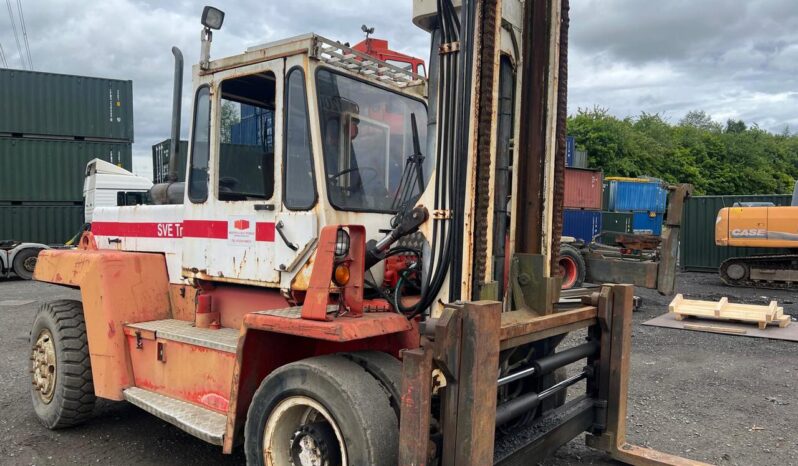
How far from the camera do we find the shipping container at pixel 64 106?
1911 cm

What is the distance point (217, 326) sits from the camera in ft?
13.8

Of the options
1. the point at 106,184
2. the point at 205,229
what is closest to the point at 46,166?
the point at 106,184

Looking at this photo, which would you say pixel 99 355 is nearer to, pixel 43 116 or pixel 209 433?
pixel 209 433

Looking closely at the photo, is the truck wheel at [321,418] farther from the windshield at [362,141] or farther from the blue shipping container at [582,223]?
the blue shipping container at [582,223]

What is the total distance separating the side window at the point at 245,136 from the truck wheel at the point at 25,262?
1557 centimetres

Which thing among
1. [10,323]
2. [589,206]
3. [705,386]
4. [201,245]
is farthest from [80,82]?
[705,386]

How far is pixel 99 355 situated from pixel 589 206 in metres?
19.0

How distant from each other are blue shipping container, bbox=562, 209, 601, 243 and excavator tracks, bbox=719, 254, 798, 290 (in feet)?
16.3

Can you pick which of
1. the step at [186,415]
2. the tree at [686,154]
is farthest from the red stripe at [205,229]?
the tree at [686,154]

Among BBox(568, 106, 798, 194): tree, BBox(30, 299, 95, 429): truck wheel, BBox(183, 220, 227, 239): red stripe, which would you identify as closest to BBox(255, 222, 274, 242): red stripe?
BBox(183, 220, 227, 239): red stripe

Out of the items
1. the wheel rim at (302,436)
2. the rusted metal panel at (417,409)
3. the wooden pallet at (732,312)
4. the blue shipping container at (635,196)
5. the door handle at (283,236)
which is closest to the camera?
the rusted metal panel at (417,409)

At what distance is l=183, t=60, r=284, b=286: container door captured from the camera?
367 centimetres

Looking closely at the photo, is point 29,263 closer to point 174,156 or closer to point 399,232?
point 174,156

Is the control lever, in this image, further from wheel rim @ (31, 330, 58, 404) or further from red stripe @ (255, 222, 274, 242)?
wheel rim @ (31, 330, 58, 404)
